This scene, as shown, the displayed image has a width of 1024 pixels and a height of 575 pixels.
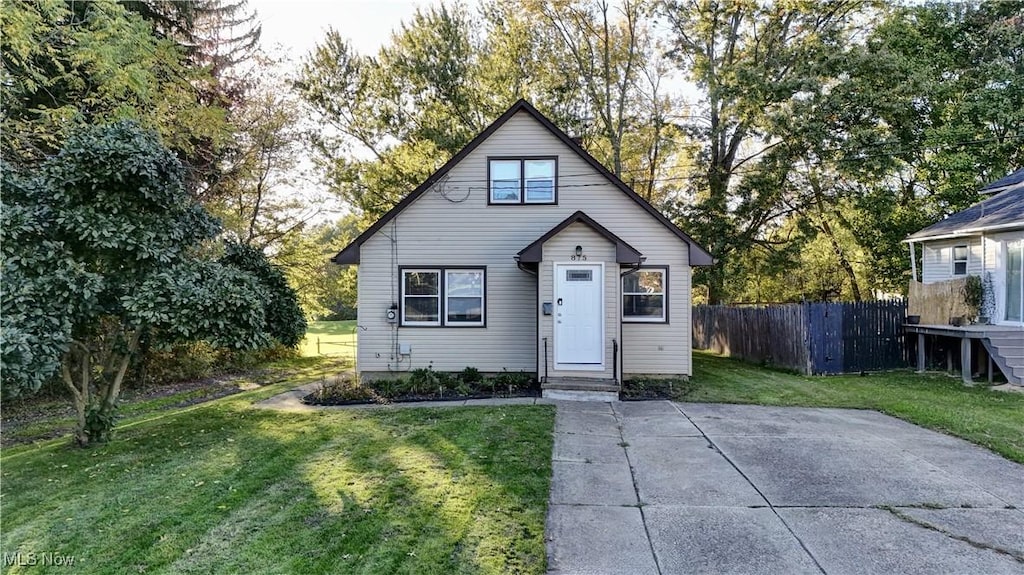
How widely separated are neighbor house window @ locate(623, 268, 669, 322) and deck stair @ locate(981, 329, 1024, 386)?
6779mm

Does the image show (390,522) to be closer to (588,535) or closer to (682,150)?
(588,535)

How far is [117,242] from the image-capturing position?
593 centimetres

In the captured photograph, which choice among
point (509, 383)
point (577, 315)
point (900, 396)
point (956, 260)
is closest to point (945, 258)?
point (956, 260)

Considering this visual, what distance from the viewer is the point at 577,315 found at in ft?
33.0

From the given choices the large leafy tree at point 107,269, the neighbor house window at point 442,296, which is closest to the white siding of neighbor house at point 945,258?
the neighbor house window at point 442,296

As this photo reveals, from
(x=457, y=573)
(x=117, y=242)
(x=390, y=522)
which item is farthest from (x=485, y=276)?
(x=457, y=573)

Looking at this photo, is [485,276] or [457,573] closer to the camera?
[457,573]

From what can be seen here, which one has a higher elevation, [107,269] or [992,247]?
[992,247]

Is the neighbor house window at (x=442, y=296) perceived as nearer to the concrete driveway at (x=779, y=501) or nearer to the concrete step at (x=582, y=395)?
the concrete step at (x=582, y=395)

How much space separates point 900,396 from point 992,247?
19.9ft

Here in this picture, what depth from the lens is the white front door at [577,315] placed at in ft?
32.9

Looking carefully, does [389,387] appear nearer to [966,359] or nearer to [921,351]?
[966,359]

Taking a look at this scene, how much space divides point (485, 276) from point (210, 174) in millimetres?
8505

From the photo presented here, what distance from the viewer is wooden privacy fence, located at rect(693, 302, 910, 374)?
486 inches
